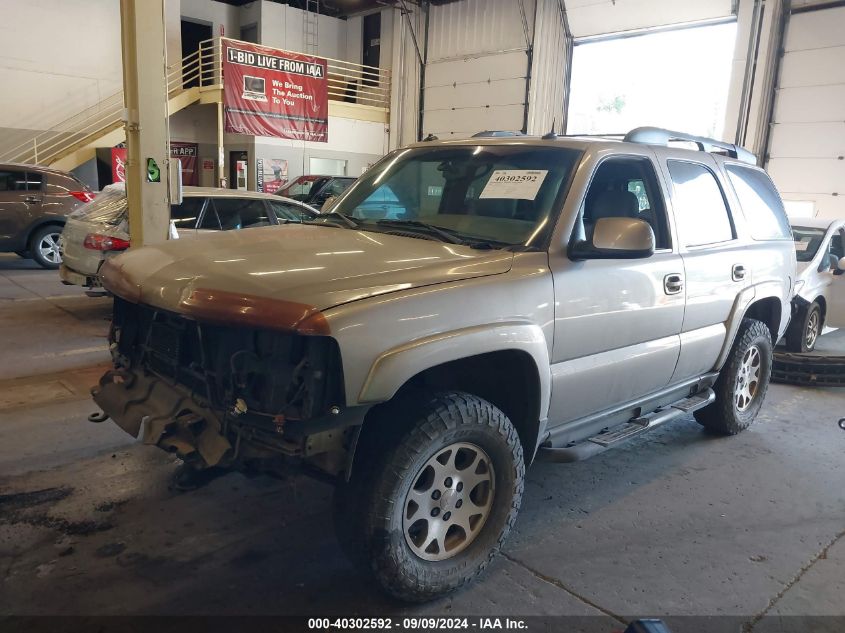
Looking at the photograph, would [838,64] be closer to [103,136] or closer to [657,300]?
[657,300]

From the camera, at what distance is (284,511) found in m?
3.38

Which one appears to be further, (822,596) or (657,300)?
(657,300)

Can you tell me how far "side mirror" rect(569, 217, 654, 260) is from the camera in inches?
115

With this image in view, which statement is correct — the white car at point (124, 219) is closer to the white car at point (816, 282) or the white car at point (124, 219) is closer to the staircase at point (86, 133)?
the white car at point (816, 282)

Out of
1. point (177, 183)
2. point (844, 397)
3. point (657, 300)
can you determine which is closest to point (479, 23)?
point (177, 183)

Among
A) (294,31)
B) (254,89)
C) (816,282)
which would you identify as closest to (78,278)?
(816,282)

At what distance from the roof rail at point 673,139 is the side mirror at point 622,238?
0.91 metres

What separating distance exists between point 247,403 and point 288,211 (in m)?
6.61

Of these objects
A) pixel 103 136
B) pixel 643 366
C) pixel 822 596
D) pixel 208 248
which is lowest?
pixel 822 596

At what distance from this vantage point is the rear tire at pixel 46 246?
1107 cm

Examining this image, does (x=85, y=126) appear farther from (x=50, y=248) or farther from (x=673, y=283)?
(x=673, y=283)

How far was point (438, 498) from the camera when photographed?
269 cm

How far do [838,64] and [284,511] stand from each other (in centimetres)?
1393

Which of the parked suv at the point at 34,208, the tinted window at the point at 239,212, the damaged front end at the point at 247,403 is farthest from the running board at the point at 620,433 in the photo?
the parked suv at the point at 34,208
